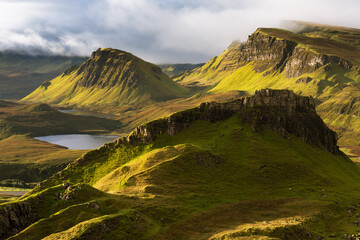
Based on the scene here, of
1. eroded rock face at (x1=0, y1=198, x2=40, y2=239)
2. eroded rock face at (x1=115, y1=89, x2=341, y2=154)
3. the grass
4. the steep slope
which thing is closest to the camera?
the grass

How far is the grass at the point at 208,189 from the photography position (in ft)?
208

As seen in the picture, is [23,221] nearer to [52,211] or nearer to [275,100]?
[52,211]

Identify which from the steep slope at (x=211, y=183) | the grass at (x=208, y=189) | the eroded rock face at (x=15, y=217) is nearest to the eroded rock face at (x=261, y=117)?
the steep slope at (x=211, y=183)

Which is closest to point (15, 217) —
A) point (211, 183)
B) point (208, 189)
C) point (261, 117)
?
point (208, 189)

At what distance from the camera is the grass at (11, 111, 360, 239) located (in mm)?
63344

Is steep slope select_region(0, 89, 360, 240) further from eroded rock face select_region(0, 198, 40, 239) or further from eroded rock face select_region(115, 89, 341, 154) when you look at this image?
eroded rock face select_region(115, 89, 341, 154)

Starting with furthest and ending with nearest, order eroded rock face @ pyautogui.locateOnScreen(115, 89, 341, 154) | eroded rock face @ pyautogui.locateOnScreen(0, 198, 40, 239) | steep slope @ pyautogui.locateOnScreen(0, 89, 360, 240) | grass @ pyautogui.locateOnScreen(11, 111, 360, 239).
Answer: eroded rock face @ pyautogui.locateOnScreen(115, 89, 341, 154) → eroded rock face @ pyautogui.locateOnScreen(0, 198, 40, 239) → steep slope @ pyautogui.locateOnScreen(0, 89, 360, 240) → grass @ pyautogui.locateOnScreen(11, 111, 360, 239)

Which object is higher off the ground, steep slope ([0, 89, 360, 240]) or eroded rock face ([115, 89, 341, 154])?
eroded rock face ([115, 89, 341, 154])

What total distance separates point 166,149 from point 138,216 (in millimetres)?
45301

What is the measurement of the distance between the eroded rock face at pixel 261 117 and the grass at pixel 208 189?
3103mm

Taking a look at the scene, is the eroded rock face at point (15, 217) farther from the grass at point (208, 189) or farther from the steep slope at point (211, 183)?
the grass at point (208, 189)

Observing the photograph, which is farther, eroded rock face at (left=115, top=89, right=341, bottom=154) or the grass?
eroded rock face at (left=115, top=89, right=341, bottom=154)

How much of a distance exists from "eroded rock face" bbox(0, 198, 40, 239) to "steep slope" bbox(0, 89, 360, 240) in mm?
197

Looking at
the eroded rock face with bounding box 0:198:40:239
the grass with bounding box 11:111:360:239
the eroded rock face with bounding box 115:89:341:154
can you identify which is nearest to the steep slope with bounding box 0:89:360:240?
the eroded rock face with bounding box 0:198:40:239
